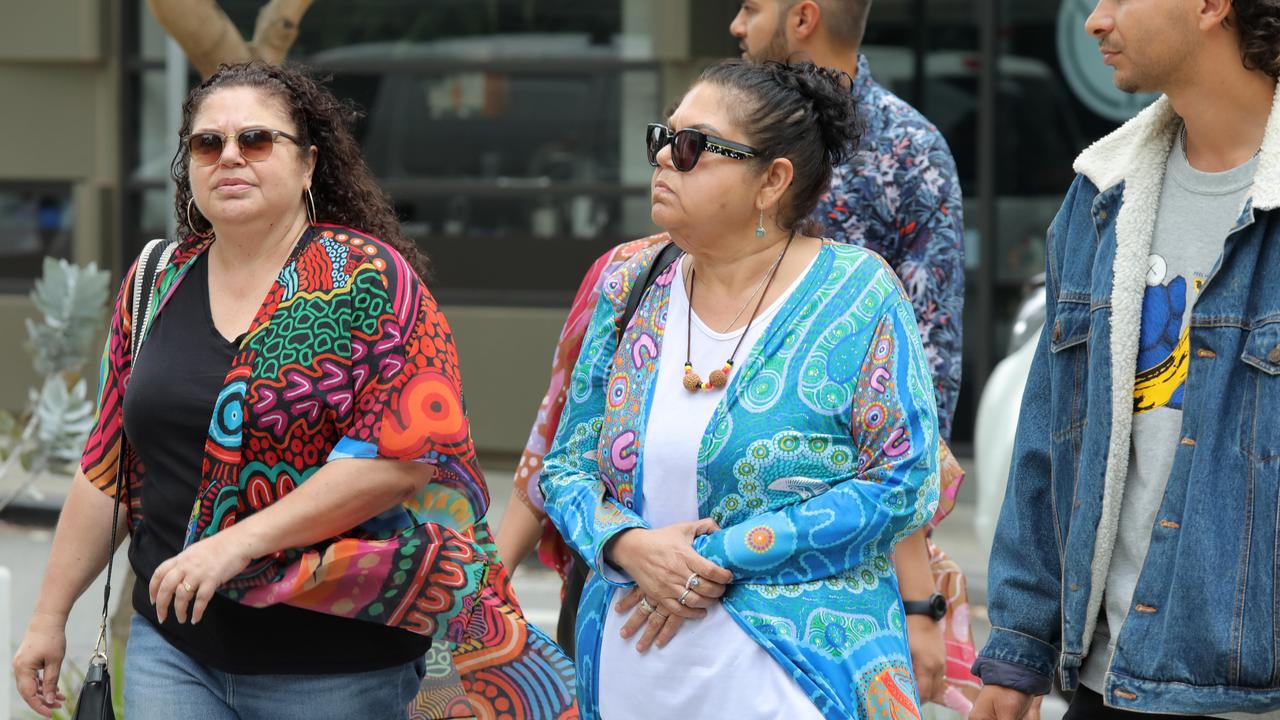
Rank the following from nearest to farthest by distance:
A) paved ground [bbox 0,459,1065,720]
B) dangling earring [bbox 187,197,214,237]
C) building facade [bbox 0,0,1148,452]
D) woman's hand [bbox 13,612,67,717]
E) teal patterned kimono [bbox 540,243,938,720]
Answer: teal patterned kimono [bbox 540,243,938,720]
woman's hand [bbox 13,612,67,717]
dangling earring [bbox 187,197,214,237]
paved ground [bbox 0,459,1065,720]
building facade [bbox 0,0,1148,452]

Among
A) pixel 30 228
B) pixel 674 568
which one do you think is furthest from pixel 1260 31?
pixel 30 228

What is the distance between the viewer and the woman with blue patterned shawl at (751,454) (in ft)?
9.54

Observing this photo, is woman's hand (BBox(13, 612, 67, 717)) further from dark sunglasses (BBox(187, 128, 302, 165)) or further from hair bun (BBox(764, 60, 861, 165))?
hair bun (BBox(764, 60, 861, 165))

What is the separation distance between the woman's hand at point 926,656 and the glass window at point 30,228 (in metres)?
9.84

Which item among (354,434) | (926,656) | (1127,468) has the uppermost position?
(1127,468)

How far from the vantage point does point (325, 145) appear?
11.5ft

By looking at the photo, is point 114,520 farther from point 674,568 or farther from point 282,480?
point 674,568

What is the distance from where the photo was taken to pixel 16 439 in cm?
659

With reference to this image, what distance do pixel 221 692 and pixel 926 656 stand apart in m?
1.48

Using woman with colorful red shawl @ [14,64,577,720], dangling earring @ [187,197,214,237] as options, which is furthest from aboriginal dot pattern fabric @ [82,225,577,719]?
dangling earring @ [187,197,214,237]

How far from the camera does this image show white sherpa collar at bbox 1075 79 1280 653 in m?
2.78

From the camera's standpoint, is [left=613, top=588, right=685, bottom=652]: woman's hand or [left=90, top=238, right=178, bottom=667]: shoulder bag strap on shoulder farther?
[left=90, top=238, right=178, bottom=667]: shoulder bag strap on shoulder

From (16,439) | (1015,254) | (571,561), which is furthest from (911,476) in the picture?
(1015,254)

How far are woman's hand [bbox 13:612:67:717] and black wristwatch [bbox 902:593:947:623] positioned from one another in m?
1.74
